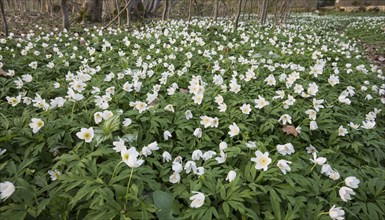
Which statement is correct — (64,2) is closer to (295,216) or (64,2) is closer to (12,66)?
(12,66)

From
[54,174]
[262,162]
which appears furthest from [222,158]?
[54,174]

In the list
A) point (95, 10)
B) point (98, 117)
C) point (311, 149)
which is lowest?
point (311, 149)

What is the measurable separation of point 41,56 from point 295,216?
5.21 m

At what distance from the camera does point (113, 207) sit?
1703 millimetres

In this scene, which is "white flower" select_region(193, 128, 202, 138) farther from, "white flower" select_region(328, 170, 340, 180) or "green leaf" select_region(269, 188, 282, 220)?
"white flower" select_region(328, 170, 340, 180)

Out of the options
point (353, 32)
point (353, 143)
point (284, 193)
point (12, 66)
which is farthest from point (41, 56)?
point (353, 32)

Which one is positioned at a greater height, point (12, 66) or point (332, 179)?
point (12, 66)

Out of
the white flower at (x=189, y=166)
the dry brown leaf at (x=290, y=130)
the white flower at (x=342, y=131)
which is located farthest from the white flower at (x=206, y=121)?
the white flower at (x=342, y=131)

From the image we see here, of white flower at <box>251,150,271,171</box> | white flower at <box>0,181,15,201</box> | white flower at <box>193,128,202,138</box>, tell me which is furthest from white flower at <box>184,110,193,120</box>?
white flower at <box>0,181,15,201</box>

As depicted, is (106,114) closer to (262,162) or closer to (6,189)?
(6,189)

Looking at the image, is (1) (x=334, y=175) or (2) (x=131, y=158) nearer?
(2) (x=131, y=158)

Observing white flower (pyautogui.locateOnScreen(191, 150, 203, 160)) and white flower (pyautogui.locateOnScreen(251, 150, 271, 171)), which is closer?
white flower (pyautogui.locateOnScreen(251, 150, 271, 171))

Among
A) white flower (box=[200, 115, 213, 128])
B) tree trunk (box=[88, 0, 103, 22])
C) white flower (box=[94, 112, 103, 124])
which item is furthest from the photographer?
tree trunk (box=[88, 0, 103, 22])

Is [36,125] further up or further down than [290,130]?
further up
